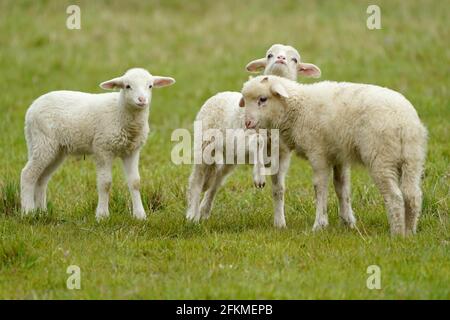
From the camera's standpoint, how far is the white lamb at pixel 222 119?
821 cm

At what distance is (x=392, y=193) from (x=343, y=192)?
1.05 m

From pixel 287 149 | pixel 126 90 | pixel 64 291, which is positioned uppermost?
pixel 126 90

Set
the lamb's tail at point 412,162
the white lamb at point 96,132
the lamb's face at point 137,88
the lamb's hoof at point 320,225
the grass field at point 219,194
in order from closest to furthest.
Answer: the grass field at point 219,194
the lamb's tail at point 412,162
the lamb's hoof at point 320,225
the lamb's face at point 137,88
the white lamb at point 96,132

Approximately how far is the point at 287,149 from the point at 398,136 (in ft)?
4.81

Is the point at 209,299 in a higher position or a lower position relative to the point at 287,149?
lower

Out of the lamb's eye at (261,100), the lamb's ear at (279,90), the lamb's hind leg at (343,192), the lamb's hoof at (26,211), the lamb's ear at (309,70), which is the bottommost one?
the lamb's hoof at (26,211)

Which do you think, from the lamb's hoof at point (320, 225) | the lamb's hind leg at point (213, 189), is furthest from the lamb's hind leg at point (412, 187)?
the lamb's hind leg at point (213, 189)

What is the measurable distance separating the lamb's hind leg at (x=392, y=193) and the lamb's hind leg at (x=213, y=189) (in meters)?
1.91

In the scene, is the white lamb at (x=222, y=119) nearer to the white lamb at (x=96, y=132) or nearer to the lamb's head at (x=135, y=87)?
the white lamb at (x=96, y=132)

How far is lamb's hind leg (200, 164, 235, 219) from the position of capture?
28.0 feet

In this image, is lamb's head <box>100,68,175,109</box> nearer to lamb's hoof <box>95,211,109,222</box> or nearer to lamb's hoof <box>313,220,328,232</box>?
lamb's hoof <box>95,211,109,222</box>

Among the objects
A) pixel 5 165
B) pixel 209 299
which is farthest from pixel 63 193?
pixel 209 299

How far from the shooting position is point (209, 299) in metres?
5.82
